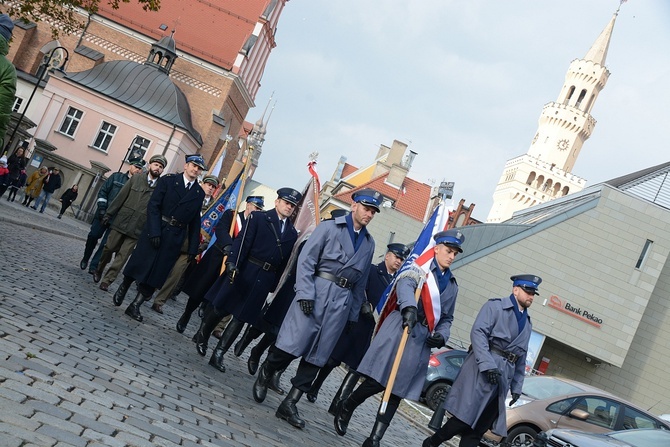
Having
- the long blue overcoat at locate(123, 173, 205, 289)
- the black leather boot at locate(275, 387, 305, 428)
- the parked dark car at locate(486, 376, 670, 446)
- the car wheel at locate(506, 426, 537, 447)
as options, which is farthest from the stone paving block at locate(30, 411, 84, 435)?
the car wheel at locate(506, 426, 537, 447)

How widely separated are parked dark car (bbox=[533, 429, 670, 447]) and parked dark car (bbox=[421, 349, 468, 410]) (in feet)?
21.0

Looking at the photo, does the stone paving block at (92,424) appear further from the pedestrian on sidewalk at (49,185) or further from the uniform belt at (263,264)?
the pedestrian on sidewalk at (49,185)

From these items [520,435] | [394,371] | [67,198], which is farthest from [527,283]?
[67,198]

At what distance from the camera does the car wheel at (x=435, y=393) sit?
18531 millimetres

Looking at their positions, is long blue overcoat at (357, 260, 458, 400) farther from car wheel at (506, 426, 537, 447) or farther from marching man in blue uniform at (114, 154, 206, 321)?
car wheel at (506, 426, 537, 447)

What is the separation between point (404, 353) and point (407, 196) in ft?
193

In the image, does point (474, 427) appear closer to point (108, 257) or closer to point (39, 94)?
point (108, 257)

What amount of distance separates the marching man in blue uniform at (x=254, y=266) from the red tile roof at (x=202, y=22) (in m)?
55.3

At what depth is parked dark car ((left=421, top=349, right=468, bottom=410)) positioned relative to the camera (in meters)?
18.6

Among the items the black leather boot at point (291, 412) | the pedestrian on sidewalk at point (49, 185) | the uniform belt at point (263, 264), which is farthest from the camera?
the pedestrian on sidewalk at point (49, 185)

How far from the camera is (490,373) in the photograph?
27.2 ft

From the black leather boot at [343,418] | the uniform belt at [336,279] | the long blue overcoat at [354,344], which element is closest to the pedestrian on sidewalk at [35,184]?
the long blue overcoat at [354,344]

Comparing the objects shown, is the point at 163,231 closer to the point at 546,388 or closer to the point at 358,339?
the point at 358,339

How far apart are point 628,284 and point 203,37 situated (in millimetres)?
38215
